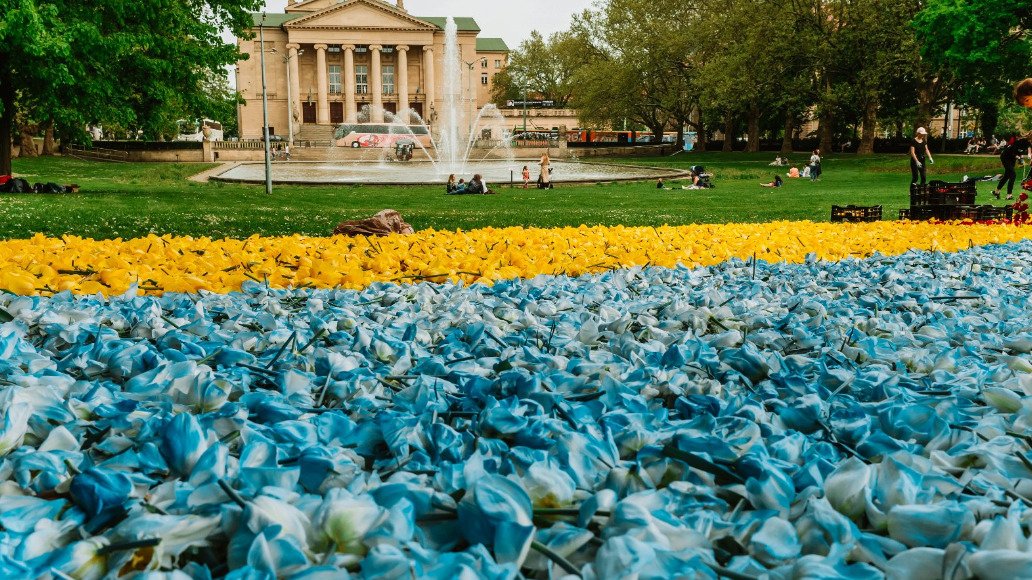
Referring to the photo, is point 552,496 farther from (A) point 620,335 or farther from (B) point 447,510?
(A) point 620,335

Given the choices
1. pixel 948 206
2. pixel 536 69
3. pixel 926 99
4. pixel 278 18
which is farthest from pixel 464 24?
pixel 948 206

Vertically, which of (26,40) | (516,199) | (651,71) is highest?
(651,71)

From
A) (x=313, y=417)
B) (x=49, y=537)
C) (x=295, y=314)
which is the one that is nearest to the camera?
(x=49, y=537)

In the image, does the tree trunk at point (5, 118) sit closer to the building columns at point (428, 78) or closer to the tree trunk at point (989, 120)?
the tree trunk at point (989, 120)

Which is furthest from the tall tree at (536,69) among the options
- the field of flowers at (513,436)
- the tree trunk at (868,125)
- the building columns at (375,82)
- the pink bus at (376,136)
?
the field of flowers at (513,436)

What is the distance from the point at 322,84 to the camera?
83.2 meters

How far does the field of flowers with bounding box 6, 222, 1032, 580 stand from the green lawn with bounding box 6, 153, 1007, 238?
8292 millimetres

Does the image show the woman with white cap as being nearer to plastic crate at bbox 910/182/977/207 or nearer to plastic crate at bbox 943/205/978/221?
plastic crate at bbox 910/182/977/207

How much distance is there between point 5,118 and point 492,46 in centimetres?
9232

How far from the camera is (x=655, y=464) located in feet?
5.21

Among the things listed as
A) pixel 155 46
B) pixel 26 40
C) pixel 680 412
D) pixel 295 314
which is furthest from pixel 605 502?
pixel 155 46

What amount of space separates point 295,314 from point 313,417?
1.59 m

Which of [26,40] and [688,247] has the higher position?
[26,40]

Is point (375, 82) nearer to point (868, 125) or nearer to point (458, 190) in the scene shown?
point (868, 125)
